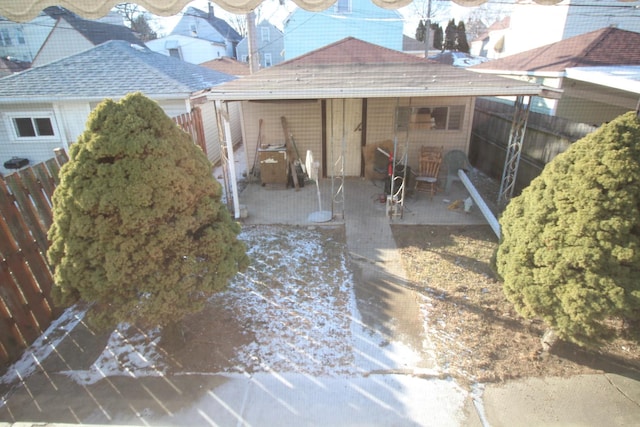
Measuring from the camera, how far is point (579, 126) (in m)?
5.37

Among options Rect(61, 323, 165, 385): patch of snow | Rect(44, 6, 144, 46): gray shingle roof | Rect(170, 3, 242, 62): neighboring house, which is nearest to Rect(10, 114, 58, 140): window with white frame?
Rect(61, 323, 165, 385): patch of snow

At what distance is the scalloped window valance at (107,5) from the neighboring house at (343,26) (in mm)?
13285

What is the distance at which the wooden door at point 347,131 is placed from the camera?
763cm

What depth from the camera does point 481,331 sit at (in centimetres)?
330

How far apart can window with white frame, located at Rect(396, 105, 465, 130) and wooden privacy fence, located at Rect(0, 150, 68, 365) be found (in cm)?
645

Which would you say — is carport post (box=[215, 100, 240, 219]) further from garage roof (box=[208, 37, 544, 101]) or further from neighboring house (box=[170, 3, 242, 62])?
neighboring house (box=[170, 3, 242, 62])

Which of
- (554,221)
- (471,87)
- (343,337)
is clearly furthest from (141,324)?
(471,87)

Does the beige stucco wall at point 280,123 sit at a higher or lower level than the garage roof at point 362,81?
lower

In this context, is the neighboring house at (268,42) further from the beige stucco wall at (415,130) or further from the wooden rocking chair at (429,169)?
the wooden rocking chair at (429,169)

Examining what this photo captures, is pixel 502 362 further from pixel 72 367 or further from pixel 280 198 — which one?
pixel 280 198

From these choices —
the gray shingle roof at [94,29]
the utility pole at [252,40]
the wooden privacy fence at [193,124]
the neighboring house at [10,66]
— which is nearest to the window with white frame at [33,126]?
the wooden privacy fence at [193,124]

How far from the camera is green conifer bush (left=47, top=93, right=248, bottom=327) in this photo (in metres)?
2.39

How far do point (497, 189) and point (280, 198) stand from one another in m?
4.50

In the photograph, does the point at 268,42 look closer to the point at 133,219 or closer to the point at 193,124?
the point at 193,124
